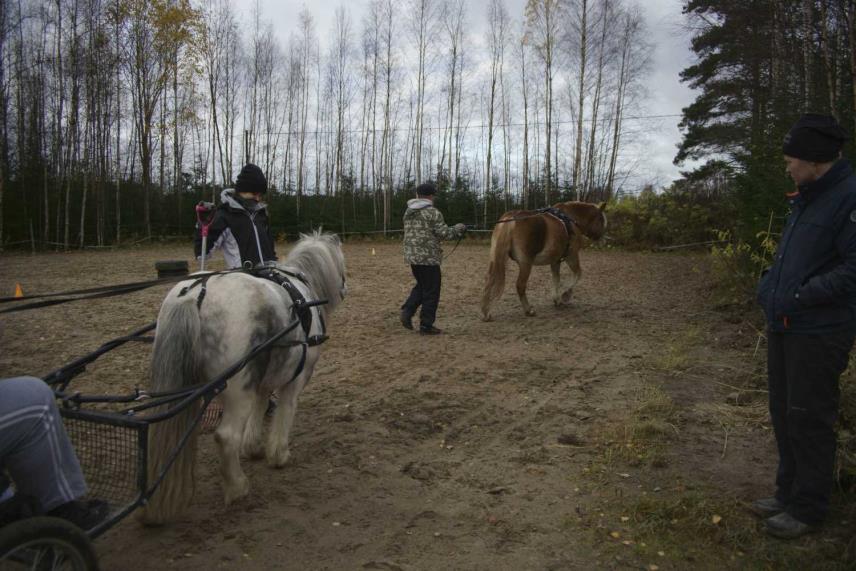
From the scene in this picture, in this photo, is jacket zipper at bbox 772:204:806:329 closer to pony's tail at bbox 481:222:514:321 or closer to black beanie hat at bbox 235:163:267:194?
black beanie hat at bbox 235:163:267:194

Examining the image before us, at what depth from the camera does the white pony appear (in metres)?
2.98

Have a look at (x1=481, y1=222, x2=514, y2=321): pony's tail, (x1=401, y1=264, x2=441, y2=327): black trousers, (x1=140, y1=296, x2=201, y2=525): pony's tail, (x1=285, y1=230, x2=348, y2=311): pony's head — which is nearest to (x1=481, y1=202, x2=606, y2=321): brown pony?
(x1=481, y1=222, x2=514, y2=321): pony's tail

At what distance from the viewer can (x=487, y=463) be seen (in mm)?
3932

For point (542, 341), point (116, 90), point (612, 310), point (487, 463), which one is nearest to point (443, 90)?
point (116, 90)

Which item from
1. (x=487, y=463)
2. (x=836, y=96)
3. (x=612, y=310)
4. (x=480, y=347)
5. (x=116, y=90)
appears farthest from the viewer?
(x=116, y=90)

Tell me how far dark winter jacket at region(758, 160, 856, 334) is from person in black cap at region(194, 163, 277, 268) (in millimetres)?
3282

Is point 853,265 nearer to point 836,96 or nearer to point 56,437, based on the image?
point 56,437

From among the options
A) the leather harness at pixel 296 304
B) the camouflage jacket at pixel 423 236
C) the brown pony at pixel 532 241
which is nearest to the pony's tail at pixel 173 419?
the leather harness at pixel 296 304

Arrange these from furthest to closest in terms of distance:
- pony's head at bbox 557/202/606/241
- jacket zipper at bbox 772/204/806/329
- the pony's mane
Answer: pony's head at bbox 557/202/606/241, the pony's mane, jacket zipper at bbox 772/204/806/329

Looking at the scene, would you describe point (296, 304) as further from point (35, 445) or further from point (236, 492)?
point (35, 445)

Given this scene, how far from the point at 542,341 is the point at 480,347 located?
828mm

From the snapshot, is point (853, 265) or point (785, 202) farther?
point (785, 202)

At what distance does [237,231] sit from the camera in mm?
4398

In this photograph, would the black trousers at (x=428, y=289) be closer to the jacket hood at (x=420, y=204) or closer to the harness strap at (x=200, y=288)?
the jacket hood at (x=420, y=204)
